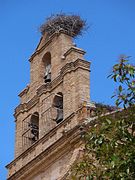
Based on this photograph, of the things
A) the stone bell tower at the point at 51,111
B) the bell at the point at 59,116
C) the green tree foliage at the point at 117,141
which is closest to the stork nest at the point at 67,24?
the stone bell tower at the point at 51,111

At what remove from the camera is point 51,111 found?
17797 mm

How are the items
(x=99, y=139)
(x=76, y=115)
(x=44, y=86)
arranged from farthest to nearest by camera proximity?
(x=44, y=86)
(x=76, y=115)
(x=99, y=139)

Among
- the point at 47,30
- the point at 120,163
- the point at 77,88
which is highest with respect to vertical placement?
the point at 47,30

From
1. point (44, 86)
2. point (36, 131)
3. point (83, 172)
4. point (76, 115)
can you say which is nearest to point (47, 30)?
point (44, 86)

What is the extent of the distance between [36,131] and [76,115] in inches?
128

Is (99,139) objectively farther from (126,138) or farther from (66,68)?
(66,68)

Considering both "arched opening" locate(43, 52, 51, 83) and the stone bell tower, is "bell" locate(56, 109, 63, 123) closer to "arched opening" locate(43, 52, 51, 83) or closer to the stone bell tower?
the stone bell tower

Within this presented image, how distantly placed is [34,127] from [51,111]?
136cm

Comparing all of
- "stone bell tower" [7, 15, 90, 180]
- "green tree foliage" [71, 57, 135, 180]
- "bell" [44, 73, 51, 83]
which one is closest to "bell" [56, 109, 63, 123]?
"stone bell tower" [7, 15, 90, 180]

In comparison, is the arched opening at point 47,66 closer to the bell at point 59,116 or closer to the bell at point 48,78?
the bell at point 48,78

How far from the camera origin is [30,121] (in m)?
19.1

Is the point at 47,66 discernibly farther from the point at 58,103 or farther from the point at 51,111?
the point at 51,111

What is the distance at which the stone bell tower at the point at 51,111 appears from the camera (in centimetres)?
1600

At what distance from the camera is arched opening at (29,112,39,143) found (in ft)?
61.2
